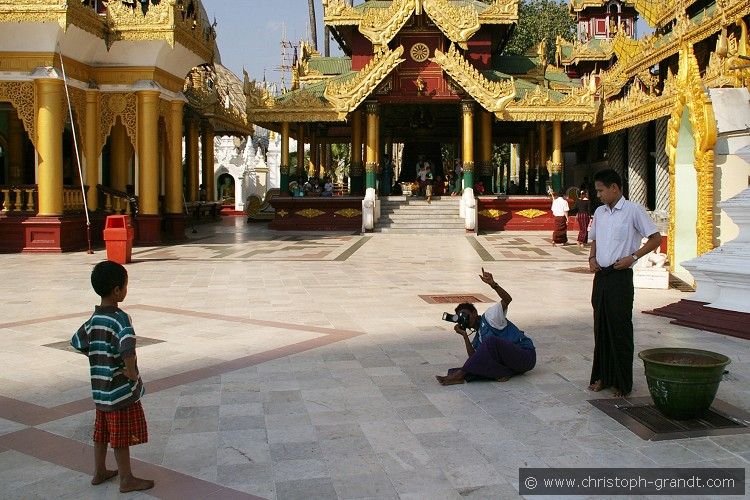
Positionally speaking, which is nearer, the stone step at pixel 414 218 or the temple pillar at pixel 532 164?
the stone step at pixel 414 218

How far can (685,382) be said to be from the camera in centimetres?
459

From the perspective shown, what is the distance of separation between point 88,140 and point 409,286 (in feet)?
36.8

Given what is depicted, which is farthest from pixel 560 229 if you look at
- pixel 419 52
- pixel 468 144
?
pixel 419 52

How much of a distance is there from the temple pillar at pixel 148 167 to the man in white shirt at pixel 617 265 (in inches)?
620

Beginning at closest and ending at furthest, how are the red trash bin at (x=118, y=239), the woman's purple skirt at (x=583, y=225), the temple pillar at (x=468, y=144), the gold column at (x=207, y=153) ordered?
the red trash bin at (x=118, y=239) → the woman's purple skirt at (x=583, y=225) → the temple pillar at (x=468, y=144) → the gold column at (x=207, y=153)

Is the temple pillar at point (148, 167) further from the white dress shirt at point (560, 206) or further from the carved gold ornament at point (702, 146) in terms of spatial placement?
the carved gold ornament at point (702, 146)

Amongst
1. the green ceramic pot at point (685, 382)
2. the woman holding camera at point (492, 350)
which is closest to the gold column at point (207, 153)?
the woman holding camera at point (492, 350)

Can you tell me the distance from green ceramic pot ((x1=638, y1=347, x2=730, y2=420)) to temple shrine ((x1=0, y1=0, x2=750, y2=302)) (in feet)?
14.6

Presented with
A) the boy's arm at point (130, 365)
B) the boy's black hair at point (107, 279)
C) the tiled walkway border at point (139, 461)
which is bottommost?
the tiled walkway border at point (139, 461)

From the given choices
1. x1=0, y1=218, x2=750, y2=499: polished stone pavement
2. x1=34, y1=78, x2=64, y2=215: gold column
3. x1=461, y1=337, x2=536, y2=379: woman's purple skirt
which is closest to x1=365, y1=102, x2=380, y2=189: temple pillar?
x1=34, y1=78, x2=64, y2=215: gold column

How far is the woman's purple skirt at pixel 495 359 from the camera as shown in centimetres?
576

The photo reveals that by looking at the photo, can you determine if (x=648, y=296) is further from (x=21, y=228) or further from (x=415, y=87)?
(x=415, y=87)

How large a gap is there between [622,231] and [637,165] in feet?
72.9

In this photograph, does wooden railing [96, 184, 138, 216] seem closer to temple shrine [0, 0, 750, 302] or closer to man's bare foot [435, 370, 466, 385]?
temple shrine [0, 0, 750, 302]
